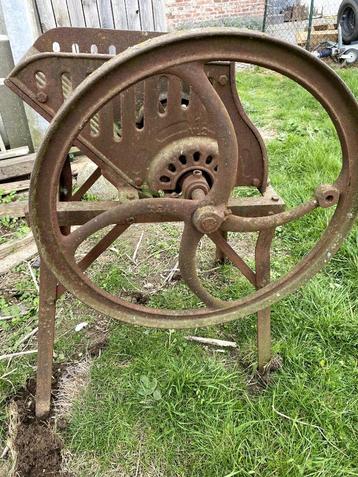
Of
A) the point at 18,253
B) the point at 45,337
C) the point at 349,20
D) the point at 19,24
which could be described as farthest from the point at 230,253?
the point at 349,20

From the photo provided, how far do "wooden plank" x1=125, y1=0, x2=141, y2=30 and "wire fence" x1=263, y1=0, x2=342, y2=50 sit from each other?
4.42m

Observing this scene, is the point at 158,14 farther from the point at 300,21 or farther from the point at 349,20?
the point at 300,21

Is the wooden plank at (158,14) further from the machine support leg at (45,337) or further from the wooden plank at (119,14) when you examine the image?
the machine support leg at (45,337)

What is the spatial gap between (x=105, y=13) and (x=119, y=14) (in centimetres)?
13

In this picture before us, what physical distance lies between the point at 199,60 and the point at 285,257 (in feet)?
5.51

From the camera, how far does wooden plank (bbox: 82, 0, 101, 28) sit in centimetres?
373

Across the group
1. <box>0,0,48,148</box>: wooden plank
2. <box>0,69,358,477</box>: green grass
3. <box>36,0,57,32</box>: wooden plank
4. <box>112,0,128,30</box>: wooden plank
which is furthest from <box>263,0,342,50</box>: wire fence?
<box>0,69,358,477</box>: green grass

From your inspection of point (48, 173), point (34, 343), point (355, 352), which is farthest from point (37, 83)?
point (355, 352)

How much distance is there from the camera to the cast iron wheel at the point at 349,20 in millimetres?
6785

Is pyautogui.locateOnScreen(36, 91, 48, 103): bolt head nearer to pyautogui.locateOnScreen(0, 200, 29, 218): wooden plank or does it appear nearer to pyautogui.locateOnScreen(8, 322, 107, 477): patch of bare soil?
pyautogui.locateOnScreen(8, 322, 107, 477): patch of bare soil

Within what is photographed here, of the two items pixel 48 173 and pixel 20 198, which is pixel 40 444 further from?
pixel 20 198

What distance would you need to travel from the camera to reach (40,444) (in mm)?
1537

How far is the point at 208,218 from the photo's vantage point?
115 centimetres

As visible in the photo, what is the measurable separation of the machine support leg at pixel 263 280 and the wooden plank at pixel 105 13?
3.22 meters
